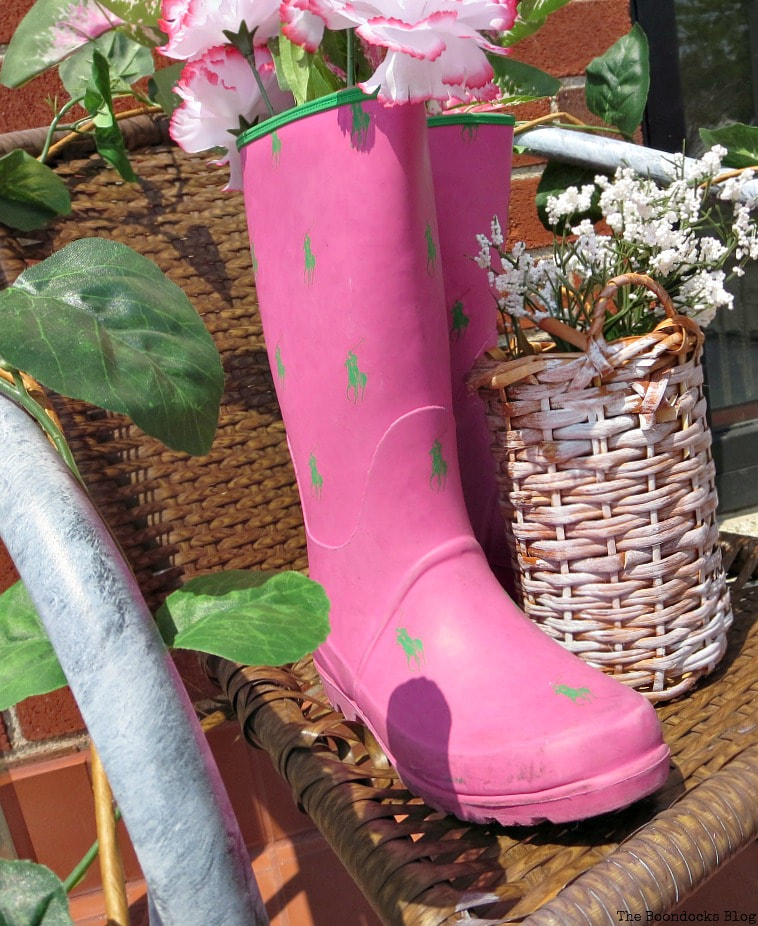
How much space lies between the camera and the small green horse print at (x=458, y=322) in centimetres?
69

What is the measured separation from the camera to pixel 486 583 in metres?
0.58

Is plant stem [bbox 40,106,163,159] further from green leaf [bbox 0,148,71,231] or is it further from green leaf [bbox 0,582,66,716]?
green leaf [bbox 0,582,66,716]

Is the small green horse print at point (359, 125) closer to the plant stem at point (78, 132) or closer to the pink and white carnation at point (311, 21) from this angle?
the pink and white carnation at point (311, 21)

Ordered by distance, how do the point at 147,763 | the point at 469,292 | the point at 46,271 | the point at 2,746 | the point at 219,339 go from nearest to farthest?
the point at 147,763 < the point at 46,271 < the point at 469,292 < the point at 219,339 < the point at 2,746

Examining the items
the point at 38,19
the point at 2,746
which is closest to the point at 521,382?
the point at 38,19

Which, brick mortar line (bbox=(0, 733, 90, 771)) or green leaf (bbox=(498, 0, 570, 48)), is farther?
brick mortar line (bbox=(0, 733, 90, 771))

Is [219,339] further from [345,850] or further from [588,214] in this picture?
[345,850]

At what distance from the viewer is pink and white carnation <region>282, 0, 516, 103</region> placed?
43 centimetres

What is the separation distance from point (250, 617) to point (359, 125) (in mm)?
344

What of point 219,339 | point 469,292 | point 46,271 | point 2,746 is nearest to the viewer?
point 46,271

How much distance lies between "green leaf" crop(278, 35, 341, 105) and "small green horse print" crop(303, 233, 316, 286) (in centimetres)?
9

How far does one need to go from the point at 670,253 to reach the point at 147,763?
0.47 m

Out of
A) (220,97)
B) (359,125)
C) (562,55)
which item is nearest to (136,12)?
(220,97)

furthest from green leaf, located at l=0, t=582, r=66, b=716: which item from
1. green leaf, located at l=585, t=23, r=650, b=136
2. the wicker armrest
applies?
green leaf, located at l=585, t=23, r=650, b=136
